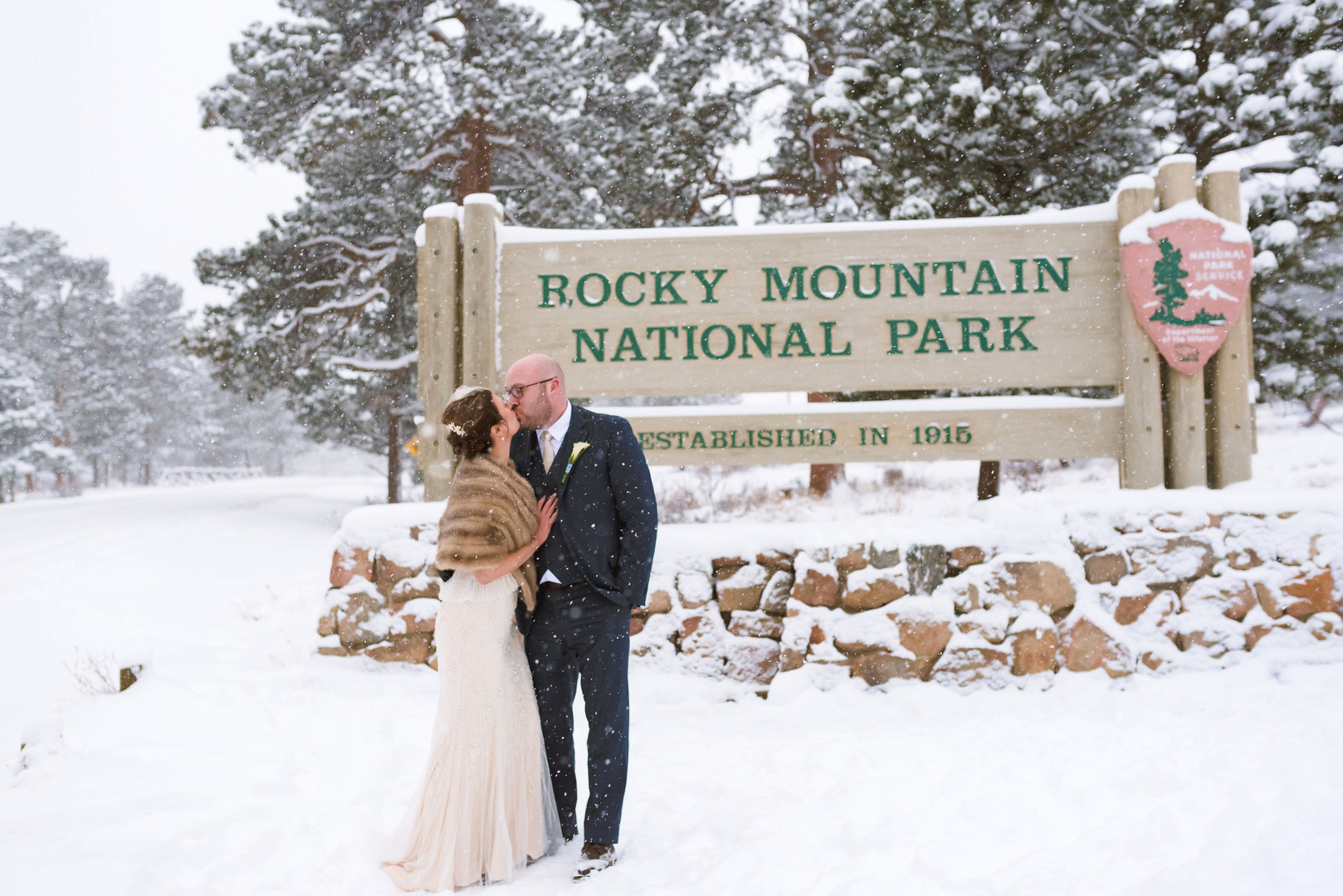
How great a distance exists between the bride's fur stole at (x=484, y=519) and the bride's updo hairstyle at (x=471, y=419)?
49 millimetres

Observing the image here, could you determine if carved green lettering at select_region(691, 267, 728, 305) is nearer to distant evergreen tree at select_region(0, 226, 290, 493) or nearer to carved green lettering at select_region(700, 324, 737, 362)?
carved green lettering at select_region(700, 324, 737, 362)

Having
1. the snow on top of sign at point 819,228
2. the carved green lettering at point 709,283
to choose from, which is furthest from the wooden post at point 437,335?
the carved green lettering at point 709,283

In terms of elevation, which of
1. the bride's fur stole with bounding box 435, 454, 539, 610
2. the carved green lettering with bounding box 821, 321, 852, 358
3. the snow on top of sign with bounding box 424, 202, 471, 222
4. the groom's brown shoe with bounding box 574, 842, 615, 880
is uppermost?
the snow on top of sign with bounding box 424, 202, 471, 222

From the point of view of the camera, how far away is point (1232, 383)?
4547 mm

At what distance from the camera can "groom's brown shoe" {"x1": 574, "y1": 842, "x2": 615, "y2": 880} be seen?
2.62m

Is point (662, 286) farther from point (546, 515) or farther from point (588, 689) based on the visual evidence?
point (588, 689)

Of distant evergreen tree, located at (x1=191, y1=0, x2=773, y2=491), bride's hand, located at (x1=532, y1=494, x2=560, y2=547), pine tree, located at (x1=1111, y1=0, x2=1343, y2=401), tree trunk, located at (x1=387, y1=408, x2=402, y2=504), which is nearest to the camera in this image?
bride's hand, located at (x1=532, y1=494, x2=560, y2=547)

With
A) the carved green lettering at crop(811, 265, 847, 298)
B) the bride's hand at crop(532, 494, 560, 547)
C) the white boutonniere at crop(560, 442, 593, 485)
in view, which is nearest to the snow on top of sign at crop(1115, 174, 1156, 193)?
the carved green lettering at crop(811, 265, 847, 298)

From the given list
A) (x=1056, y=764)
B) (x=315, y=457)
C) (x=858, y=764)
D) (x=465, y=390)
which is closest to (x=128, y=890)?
(x=465, y=390)

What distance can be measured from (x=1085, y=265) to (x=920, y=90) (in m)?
4.14

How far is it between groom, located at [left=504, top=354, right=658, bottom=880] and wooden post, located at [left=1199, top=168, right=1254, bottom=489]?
3.69m

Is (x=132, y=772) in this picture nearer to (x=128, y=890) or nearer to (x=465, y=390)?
(x=128, y=890)

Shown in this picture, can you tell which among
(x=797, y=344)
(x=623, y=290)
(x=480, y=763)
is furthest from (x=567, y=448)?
(x=797, y=344)

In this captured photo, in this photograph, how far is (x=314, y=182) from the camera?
41.9ft
